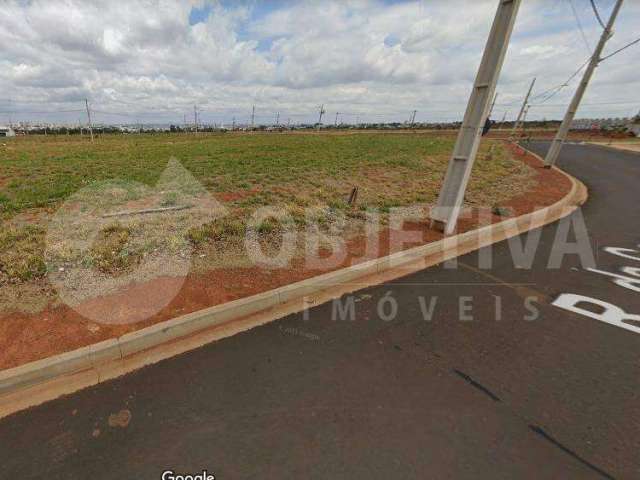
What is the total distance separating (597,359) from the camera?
117 inches

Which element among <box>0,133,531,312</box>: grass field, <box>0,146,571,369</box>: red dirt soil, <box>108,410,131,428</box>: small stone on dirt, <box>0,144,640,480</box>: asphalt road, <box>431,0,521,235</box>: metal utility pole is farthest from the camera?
<box>431,0,521,235</box>: metal utility pole

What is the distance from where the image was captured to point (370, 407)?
7.96 ft

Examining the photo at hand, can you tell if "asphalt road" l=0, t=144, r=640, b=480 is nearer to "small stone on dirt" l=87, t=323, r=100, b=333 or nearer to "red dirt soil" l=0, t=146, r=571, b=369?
"red dirt soil" l=0, t=146, r=571, b=369

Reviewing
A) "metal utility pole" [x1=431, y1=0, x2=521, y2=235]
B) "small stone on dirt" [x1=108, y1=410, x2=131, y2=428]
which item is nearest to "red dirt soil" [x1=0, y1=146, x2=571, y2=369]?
"small stone on dirt" [x1=108, y1=410, x2=131, y2=428]

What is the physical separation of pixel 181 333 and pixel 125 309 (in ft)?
2.61

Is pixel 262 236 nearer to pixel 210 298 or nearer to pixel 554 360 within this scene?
pixel 210 298

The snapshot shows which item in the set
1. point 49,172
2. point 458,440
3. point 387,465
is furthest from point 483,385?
point 49,172

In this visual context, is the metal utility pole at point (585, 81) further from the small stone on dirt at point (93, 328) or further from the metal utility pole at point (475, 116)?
the small stone on dirt at point (93, 328)

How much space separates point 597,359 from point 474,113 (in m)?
4.31

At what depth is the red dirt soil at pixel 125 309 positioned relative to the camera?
2.91m

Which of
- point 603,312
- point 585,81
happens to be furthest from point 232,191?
point 585,81

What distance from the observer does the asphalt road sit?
6.68ft

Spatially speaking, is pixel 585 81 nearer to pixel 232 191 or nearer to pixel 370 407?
pixel 232 191

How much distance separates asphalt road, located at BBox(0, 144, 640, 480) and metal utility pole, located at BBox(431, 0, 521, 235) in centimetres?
283
